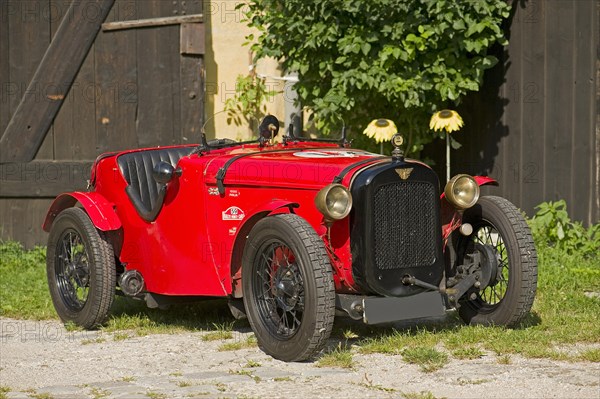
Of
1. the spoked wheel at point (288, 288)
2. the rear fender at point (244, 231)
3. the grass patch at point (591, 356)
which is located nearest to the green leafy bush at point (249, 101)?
the rear fender at point (244, 231)

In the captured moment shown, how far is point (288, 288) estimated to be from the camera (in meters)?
6.04

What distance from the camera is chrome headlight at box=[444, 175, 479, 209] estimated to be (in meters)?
6.37

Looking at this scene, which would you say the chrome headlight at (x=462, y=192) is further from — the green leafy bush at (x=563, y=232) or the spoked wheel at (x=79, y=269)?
the green leafy bush at (x=563, y=232)

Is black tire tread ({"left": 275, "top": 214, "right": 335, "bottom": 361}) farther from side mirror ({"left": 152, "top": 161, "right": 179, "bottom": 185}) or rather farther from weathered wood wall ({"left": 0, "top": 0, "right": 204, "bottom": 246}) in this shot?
weathered wood wall ({"left": 0, "top": 0, "right": 204, "bottom": 246})

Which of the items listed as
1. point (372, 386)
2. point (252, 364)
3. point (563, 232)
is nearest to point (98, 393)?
point (252, 364)

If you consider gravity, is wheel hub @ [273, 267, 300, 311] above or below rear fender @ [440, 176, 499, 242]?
below

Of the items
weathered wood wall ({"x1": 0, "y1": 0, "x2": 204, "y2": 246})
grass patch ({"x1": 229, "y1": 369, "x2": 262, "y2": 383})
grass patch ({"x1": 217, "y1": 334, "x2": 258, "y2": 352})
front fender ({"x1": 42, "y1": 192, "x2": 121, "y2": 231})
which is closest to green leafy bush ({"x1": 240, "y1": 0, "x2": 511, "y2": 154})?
weathered wood wall ({"x1": 0, "y1": 0, "x2": 204, "y2": 246})

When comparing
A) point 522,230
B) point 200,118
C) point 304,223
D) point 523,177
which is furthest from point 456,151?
point 304,223

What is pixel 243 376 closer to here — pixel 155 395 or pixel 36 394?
pixel 155 395

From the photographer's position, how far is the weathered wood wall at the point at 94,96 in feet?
33.3

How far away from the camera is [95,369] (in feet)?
19.5

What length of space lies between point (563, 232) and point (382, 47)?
2.14 meters

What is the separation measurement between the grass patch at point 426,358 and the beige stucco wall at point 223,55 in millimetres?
4888

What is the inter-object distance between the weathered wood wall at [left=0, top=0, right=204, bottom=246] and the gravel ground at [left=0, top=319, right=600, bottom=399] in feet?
12.9
